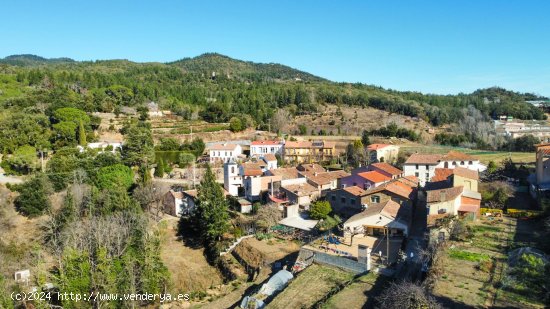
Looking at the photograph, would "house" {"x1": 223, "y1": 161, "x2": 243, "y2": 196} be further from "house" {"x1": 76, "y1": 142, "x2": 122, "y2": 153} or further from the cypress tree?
"house" {"x1": 76, "y1": 142, "x2": 122, "y2": 153}

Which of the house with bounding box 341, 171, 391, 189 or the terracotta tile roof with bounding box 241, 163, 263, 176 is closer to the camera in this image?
the house with bounding box 341, 171, 391, 189

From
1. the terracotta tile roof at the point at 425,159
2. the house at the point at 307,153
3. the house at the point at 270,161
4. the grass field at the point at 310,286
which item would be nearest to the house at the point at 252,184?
the house at the point at 270,161

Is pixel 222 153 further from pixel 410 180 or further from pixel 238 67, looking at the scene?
pixel 238 67

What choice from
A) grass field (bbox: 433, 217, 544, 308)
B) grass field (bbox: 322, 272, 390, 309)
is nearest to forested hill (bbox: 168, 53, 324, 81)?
grass field (bbox: 433, 217, 544, 308)

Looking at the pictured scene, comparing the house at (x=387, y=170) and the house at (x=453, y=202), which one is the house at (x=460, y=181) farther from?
the house at (x=387, y=170)

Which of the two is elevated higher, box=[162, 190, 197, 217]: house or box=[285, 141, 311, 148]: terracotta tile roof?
box=[285, 141, 311, 148]: terracotta tile roof

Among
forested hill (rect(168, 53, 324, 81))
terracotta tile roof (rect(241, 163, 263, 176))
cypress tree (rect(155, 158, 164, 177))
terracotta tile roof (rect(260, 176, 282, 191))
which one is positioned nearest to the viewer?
terracotta tile roof (rect(260, 176, 282, 191))

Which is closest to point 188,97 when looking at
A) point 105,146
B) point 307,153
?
point 105,146
